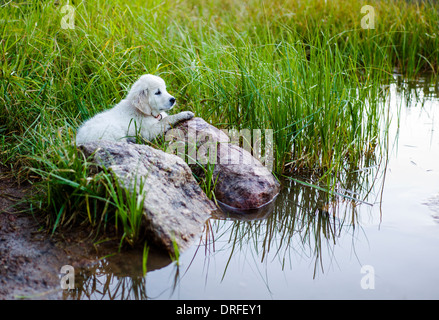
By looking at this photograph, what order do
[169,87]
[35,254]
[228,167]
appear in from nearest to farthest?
[35,254] → [228,167] → [169,87]

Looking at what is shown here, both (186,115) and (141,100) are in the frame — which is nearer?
(141,100)

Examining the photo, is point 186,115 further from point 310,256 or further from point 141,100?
→ point 310,256

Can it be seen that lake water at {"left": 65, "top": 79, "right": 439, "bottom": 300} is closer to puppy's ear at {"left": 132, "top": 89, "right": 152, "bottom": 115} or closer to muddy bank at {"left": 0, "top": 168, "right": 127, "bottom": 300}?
muddy bank at {"left": 0, "top": 168, "right": 127, "bottom": 300}

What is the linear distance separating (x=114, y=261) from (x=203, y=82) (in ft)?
7.57

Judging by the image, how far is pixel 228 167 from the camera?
405 centimetres

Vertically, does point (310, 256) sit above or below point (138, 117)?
below

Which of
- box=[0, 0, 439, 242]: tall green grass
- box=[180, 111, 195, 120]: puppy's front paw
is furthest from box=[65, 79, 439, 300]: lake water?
box=[180, 111, 195, 120]: puppy's front paw

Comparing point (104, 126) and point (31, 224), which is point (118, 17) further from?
point (31, 224)

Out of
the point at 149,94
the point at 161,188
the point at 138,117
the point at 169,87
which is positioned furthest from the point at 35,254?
the point at 169,87

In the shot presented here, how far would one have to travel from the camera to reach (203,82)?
477 centimetres

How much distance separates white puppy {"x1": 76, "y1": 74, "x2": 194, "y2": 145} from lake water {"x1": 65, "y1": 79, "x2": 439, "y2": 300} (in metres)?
1.09

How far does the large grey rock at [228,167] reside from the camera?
3.94 meters

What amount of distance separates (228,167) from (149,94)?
924 mm

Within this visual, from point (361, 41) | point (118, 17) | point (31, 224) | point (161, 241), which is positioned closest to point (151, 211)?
point (161, 241)
